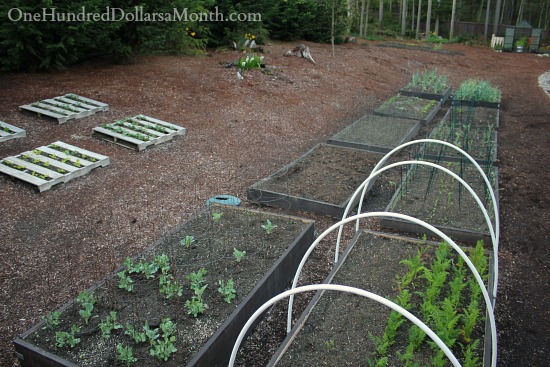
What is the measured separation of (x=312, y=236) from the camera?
180 inches

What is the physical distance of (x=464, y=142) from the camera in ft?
24.1

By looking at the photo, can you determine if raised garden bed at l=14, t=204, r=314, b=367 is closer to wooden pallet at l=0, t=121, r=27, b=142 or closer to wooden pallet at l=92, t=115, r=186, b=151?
wooden pallet at l=92, t=115, r=186, b=151

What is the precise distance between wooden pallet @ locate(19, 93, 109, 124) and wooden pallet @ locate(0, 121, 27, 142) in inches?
22.4

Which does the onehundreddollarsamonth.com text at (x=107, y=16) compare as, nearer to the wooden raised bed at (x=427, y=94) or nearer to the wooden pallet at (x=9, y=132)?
the wooden pallet at (x=9, y=132)

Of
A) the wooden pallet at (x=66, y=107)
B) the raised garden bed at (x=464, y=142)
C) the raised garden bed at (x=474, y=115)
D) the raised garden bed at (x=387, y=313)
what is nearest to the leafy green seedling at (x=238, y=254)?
the raised garden bed at (x=387, y=313)

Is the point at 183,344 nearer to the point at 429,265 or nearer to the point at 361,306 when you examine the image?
the point at 361,306

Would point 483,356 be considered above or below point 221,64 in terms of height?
below

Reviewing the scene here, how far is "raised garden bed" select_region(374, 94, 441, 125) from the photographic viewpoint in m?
8.73

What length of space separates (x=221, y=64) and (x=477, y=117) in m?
5.75

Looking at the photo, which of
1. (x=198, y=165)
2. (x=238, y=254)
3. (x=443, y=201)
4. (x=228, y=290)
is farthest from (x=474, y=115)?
(x=228, y=290)

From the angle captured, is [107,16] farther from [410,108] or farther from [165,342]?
[165,342]

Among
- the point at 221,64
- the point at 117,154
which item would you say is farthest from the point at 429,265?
the point at 221,64

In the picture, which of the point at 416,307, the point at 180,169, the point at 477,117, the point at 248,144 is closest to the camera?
the point at 416,307

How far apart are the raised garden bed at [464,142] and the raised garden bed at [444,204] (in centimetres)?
33
